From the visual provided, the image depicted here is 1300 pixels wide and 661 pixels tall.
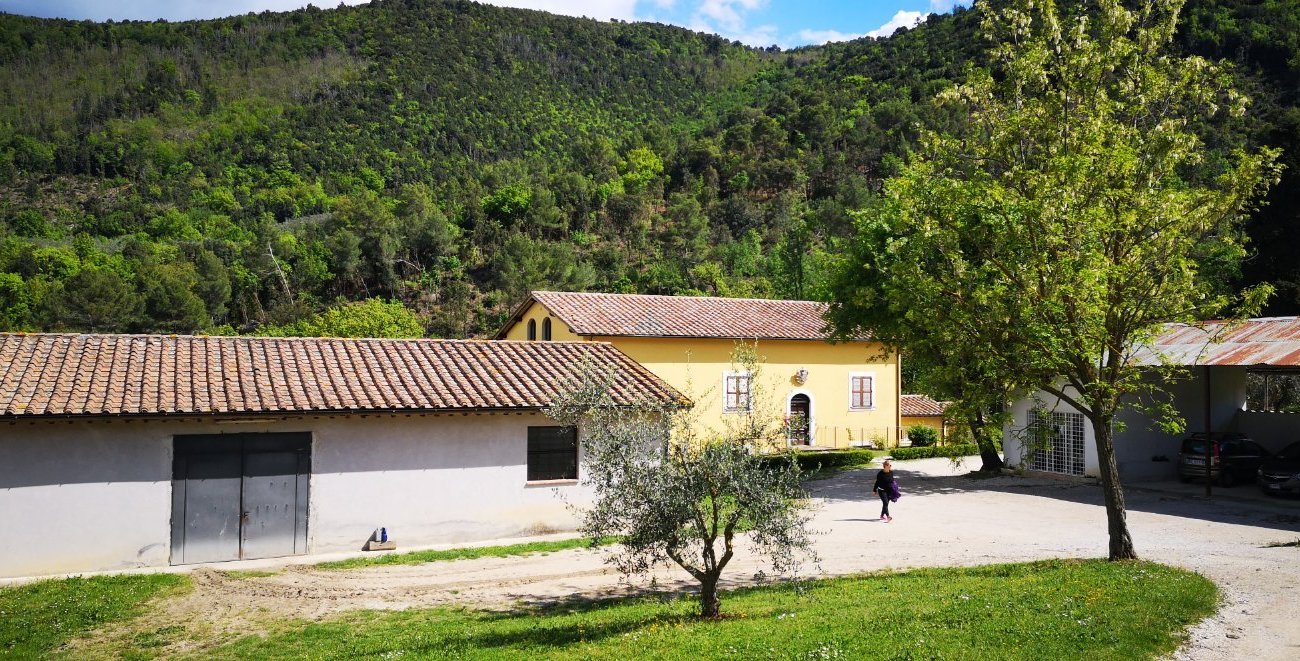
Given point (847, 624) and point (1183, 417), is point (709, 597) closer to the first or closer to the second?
point (847, 624)

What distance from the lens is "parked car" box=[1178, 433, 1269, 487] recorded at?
22375 mm

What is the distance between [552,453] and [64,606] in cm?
863

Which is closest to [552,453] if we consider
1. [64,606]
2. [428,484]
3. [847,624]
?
[428,484]

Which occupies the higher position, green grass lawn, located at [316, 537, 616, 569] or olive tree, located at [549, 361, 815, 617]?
olive tree, located at [549, 361, 815, 617]

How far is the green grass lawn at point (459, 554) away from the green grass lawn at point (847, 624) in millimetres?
3763

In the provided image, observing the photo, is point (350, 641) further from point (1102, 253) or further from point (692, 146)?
point (692, 146)

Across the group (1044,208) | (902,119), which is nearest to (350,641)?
(1044,208)

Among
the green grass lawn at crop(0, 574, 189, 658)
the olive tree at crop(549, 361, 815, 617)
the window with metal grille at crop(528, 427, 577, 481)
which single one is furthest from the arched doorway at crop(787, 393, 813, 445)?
the olive tree at crop(549, 361, 815, 617)

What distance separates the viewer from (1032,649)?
8414mm

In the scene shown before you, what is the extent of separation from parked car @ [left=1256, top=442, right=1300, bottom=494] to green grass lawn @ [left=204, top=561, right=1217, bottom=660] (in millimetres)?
10131

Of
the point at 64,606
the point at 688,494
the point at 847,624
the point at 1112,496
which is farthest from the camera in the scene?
the point at 1112,496

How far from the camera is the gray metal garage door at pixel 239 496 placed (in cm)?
1563

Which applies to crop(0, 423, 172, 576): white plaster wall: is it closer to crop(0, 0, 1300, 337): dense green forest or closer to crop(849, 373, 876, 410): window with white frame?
crop(0, 0, 1300, 337): dense green forest

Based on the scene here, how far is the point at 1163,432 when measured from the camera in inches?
938
